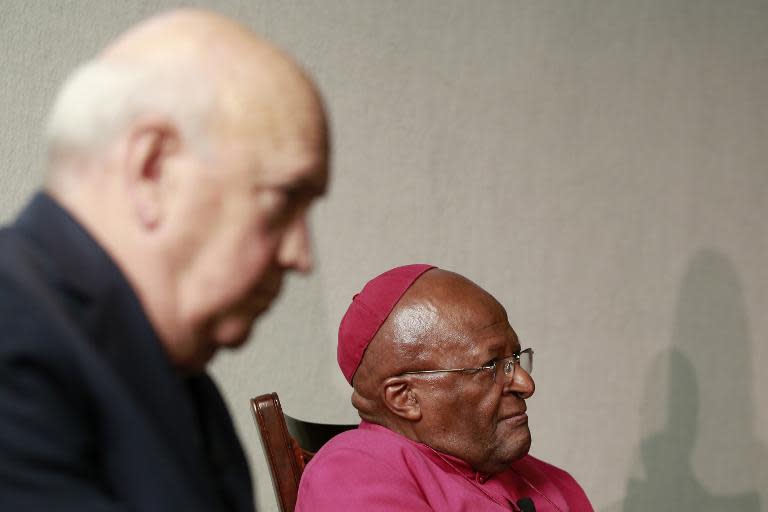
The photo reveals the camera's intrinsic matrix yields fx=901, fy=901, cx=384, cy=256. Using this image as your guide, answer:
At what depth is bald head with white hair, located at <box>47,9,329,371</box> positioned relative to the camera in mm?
693

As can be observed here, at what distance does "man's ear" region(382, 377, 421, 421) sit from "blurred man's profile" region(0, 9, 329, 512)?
3.44 ft

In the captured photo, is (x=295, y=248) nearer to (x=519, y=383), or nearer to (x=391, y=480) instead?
(x=391, y=480)

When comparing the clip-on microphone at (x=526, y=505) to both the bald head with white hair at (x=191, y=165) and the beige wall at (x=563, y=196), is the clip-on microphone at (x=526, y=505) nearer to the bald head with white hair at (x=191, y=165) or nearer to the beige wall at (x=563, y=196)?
the beige wall at (x=563, y=196)

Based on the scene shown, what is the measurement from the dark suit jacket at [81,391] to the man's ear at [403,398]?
3.52 feet

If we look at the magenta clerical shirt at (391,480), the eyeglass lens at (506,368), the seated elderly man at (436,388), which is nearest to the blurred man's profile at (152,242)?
the magenta clerical shirt at (391,480)

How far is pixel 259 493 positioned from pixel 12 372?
2048 mm

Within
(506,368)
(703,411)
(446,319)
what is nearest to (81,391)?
(446,319)

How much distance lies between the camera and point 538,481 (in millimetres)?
2055

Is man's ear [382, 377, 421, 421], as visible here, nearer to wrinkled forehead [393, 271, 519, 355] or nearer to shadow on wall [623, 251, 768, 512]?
wrinkled forehead [393, 271, 519, 355]

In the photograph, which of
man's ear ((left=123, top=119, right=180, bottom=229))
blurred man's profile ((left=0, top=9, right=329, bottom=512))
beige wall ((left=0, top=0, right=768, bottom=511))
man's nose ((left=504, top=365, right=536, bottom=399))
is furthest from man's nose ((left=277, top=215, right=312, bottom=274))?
beige wall ((left=0, top=0, right=768, bottom=511))

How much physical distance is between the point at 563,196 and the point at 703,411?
45.6 inches

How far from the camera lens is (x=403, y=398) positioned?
181cm

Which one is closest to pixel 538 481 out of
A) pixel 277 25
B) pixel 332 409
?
pixel 332 409

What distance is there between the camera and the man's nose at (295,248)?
0.75 m
